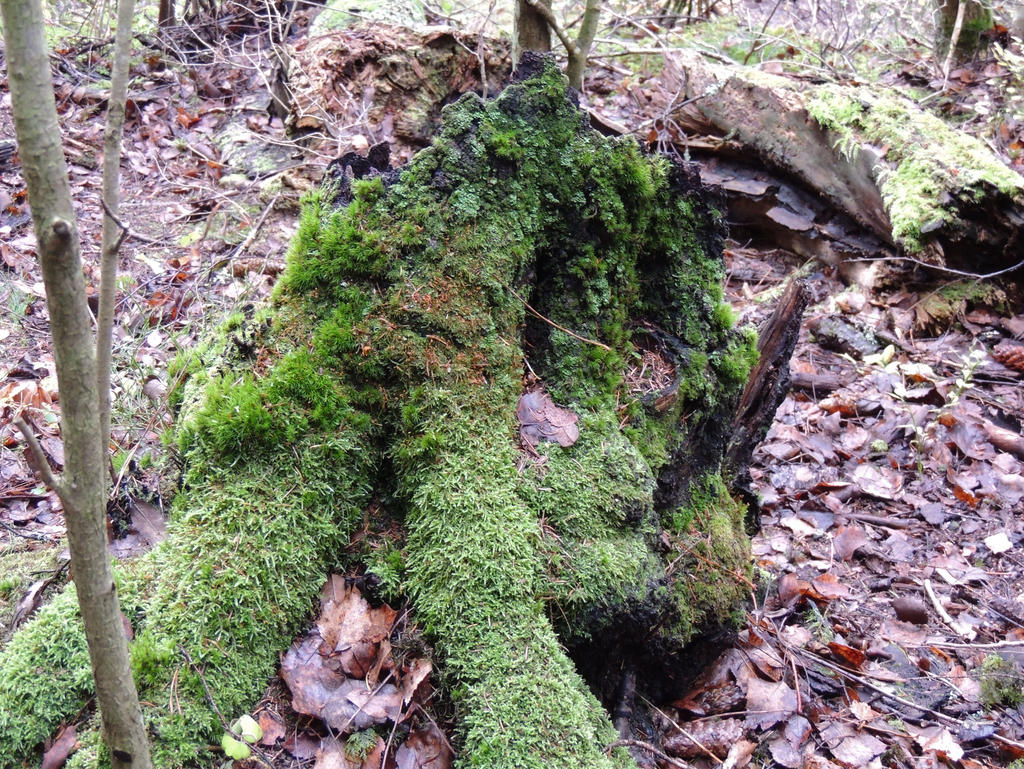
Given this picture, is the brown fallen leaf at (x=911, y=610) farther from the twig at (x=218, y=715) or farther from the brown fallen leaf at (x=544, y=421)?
the twig at (x=218, y=715)

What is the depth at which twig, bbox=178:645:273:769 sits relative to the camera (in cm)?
192

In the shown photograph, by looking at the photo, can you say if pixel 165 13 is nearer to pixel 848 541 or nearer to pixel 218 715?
pixel 218 715

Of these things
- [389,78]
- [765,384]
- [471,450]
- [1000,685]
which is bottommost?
[1000,685]

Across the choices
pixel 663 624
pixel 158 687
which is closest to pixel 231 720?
pixel 158 687

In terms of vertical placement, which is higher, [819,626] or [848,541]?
[819,626]

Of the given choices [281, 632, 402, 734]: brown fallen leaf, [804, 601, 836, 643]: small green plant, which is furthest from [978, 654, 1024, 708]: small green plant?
[281, 632, 402, 734]: brown fallen leaf

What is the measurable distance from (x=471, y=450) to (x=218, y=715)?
3.54 ft

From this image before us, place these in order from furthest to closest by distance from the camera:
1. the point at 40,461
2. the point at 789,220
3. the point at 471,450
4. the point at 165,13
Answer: the point at 165,13
the point at 789,220
the point at 471,450
the point at 40,461

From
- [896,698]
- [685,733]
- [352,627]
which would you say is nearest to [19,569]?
[352,627]

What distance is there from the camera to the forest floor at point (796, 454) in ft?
9.82

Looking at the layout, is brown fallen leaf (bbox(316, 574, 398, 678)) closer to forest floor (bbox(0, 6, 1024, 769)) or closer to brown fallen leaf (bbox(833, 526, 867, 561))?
forest floor (bbox(0, 6, 1024, 769))

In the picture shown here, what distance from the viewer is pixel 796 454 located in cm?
505

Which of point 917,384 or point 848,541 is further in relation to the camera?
point 917,384

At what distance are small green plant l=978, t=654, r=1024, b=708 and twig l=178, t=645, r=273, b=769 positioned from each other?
3.24 m
